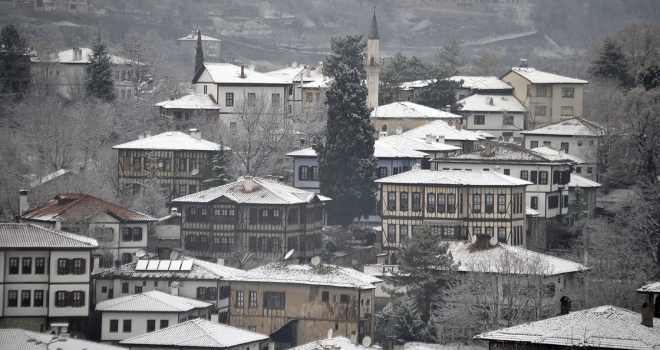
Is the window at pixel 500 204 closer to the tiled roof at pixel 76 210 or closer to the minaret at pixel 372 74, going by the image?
the tiled roof at pixel 76 210

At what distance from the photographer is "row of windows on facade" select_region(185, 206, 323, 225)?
264ft

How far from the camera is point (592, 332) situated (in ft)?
173

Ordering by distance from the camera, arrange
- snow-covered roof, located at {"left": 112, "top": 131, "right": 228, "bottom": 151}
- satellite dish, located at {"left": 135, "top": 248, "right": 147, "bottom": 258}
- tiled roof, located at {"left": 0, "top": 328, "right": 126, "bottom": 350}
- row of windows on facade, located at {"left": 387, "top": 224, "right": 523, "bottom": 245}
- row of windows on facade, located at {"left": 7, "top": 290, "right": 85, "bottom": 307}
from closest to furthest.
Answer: tiled roof, located at {"left": 0, "top": 328, "right": 126, "bottom": 350} → row of windows on facade, located at {"left": 7, "top": 290, "right": 85, "bottom": 307} → satellite dish, located at {"left": 135, "top": 248, "right": 147, "bottom": 258} → row of windows on facade, located at {"left": 387, "top": 224, "right": 523, "bottom": 245} → snow-covered roof, located at {"left": 112, "top": 131, "right": 228, "bottom": 151}

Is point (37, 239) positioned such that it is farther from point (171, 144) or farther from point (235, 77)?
point (235, 77)

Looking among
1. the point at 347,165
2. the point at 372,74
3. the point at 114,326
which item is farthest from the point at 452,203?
the point at 372,74

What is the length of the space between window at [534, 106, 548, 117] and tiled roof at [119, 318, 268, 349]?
49.7 meters

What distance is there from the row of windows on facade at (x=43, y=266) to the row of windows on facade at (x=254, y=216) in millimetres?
12205

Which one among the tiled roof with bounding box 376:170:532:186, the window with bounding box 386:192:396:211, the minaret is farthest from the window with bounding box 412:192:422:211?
the minaret

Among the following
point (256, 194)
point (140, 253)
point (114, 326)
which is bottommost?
point (114, 326)

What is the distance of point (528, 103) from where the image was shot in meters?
113

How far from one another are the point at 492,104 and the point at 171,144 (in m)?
27.9

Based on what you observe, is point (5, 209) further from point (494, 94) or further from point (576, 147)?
point (494, 94)

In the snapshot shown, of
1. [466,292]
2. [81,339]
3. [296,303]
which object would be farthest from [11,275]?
[466,292]

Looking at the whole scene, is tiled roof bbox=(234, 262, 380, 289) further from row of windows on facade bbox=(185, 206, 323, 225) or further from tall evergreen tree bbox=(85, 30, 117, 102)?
tall evergreen tree bbox=(85, 30, 117, 102)
